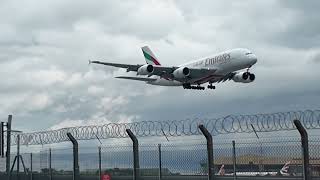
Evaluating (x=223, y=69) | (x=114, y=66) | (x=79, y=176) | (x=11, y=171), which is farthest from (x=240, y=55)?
(x=79, y=176)

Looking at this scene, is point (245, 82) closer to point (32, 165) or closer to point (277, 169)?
point (32, 165)

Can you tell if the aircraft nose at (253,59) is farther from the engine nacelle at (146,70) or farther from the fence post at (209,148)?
the fence post at (209,148)

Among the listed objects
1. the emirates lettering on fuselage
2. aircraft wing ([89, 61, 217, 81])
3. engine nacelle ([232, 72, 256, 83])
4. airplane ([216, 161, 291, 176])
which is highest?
the emirates lettering on fuselage

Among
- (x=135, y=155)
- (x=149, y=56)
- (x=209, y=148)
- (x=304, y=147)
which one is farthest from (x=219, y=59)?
(x=304, y=147)

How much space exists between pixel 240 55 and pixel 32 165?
25702mm

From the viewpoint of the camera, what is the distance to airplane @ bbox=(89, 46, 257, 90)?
150 feet

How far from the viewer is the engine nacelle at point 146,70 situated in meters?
45.4

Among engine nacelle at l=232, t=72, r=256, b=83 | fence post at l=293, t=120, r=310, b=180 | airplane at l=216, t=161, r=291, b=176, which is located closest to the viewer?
fence post at l=293, t=120, r=310, b=180

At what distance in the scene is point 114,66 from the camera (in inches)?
1898

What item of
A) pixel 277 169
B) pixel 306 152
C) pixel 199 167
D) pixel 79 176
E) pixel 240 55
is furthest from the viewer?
pixel 240 55

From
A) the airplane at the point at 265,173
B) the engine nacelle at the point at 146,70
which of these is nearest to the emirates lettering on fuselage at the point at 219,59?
the engine nacelle at the point at 146,70

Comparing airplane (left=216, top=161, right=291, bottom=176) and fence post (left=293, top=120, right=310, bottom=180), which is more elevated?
fence post (left=293, top=120, right=310, bottom=180)

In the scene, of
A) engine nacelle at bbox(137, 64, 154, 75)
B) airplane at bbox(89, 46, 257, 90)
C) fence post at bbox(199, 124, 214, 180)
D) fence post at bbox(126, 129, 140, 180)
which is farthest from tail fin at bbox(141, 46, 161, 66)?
fence post at bbox(199, 124, 214, 180)

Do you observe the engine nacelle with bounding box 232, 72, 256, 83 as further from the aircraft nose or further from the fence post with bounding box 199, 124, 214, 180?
the fence post with bounding box 199, 124, 214, 180
